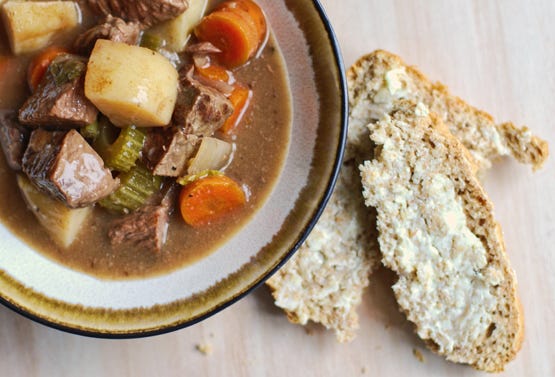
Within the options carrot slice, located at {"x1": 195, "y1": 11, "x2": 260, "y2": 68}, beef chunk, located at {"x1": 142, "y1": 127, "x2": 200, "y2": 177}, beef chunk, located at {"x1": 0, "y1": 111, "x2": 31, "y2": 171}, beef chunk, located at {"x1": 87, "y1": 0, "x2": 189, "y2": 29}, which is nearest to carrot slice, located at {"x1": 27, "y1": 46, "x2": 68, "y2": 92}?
beef chunk, located at {"x1": 0, "y1": 111, "x2": 31, "y2": 171}

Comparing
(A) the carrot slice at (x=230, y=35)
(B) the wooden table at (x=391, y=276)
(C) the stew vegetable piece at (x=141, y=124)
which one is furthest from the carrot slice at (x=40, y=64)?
(B) the wooden table at (x=391, y=276)

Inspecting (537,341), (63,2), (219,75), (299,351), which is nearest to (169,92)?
(219,75)

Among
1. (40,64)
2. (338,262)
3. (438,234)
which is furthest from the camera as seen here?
(338,262)

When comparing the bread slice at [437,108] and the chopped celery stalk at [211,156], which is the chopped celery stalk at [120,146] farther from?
the bread slice at [437,108]

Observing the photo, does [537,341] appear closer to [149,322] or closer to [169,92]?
[149,322]

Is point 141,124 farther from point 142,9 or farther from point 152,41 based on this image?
point 142,9

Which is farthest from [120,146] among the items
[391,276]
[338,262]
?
[391,276]
